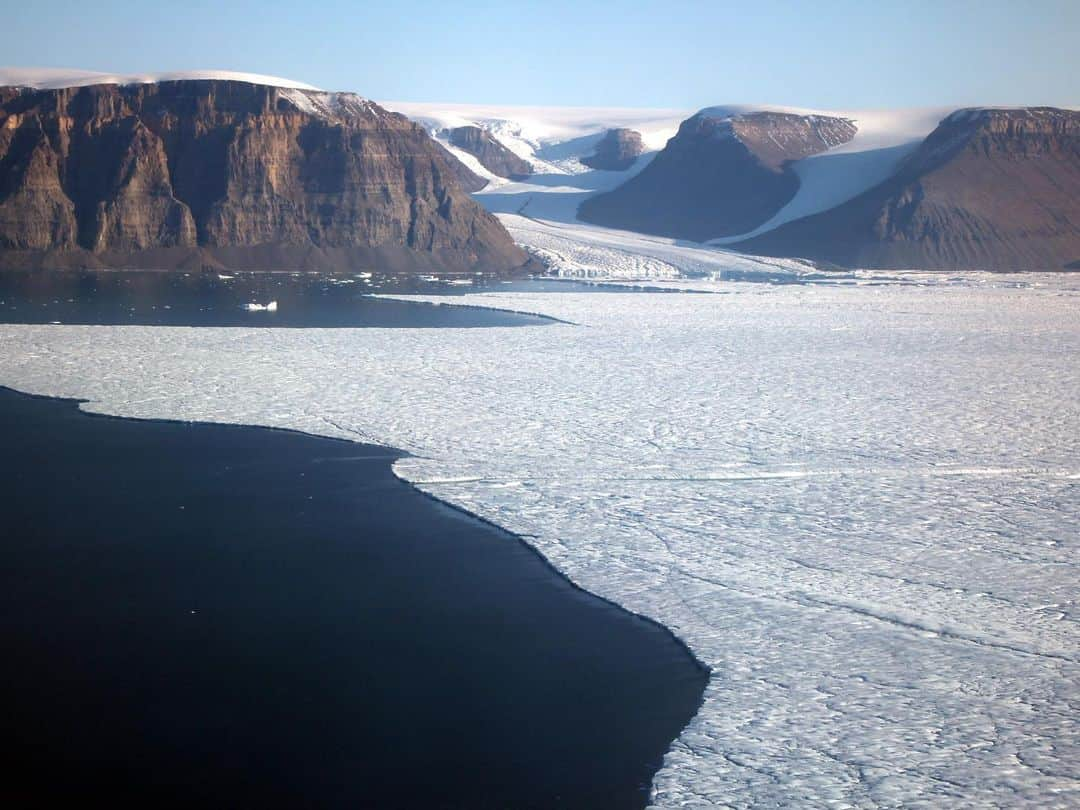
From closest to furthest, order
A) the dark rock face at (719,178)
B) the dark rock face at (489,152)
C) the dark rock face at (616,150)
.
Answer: the dark rock face at (719,178), the dark rock face at (489,152), the dark rock face at (616,150)

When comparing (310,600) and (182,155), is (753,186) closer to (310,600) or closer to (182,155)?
(182,155)

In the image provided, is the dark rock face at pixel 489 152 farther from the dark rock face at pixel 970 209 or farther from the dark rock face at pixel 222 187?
the dark rock face at pixel 222 187

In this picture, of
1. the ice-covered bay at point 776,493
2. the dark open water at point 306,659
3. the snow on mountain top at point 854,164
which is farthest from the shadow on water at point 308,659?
the snow on mountain top at point 854,164

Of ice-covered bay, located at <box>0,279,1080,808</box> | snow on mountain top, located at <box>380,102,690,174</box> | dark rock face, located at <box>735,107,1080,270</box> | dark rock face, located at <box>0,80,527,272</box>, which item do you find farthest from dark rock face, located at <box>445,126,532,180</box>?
ice-covered bay, located at <box>0,279,1080,808</box>

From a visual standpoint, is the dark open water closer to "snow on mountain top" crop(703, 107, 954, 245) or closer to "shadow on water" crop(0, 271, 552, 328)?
"shadow on water" crop(0, 271, 552, 328)

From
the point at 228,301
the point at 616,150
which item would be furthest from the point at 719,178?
the point at 228,301
